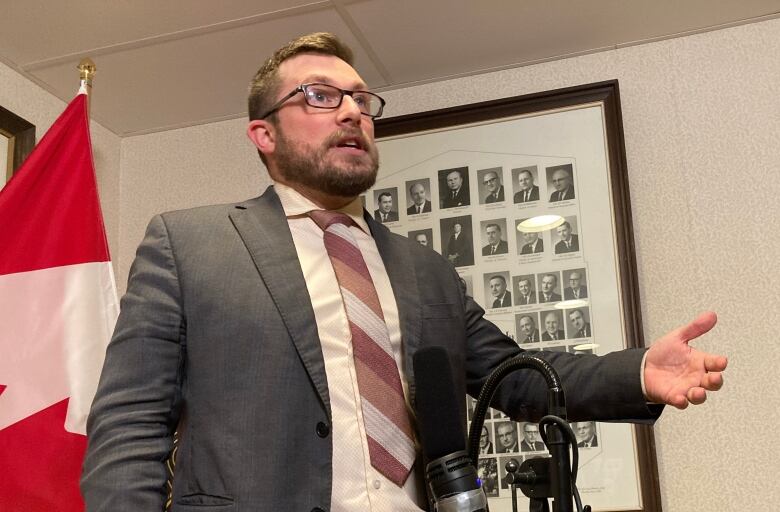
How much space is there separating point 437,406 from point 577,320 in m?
1.68

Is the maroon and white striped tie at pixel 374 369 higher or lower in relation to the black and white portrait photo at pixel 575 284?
lower

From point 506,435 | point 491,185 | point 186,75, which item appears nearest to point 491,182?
point 491,185

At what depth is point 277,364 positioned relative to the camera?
138 centimetres

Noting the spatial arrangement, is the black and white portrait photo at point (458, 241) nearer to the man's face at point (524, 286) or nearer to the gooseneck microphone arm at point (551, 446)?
the man's face at point (524, 286)

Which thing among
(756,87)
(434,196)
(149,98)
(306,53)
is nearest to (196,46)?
(149,98)

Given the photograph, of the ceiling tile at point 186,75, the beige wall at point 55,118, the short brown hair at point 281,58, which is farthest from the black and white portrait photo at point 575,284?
the beige wall at point 55,118

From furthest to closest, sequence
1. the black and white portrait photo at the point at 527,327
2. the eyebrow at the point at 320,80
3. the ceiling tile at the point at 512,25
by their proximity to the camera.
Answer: the black and white portrait photo at the point at 527,327, the ceiling tile at the point at 512,25, the eyebrow at the point at 320,80

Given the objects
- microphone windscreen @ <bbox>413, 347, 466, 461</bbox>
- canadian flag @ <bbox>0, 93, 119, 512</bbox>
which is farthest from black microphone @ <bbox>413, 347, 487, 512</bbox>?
canadian flag @ <bbox>0, 93, 119, 512</bbox>

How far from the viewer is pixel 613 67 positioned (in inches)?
112

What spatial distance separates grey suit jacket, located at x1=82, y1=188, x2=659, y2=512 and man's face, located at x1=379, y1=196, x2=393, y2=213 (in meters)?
1.40

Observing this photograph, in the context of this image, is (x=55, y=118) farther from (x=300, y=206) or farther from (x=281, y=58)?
(x=300, y=206)

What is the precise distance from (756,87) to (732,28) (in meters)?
0.20

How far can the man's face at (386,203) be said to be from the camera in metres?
2.97

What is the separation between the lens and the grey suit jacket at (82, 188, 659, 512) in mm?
1312
